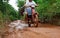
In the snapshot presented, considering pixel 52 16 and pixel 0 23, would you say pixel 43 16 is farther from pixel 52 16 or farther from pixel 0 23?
pixel 0 23

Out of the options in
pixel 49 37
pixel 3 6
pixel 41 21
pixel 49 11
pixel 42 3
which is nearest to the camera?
pixel 49 37

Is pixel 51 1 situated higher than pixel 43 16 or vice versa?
pixel 51 1

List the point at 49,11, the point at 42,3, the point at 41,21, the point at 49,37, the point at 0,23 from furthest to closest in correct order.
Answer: the point at 41,21 → the point at 42,3 → the point at 49,11 → the point at 0,23 → the point at 49,37

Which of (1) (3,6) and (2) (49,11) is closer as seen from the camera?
(1) (3,6)

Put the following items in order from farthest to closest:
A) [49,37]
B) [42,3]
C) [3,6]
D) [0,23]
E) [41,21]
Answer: [41,21], [42,3], [3,6], [0,23], [49,37]

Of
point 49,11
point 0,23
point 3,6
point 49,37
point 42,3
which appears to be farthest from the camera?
point 42,3

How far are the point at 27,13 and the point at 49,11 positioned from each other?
65.2 inches

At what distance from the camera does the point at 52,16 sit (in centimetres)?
1407

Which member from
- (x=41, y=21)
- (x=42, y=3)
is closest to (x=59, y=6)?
(x=42, y=3)

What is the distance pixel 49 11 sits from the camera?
1390 cm

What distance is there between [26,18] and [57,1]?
6.69ft

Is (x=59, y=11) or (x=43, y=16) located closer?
(x=59, y=11)

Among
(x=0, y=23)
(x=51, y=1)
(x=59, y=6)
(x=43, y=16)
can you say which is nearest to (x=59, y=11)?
(x=59, y=6)

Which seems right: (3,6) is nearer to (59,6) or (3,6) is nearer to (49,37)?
(59,6)
